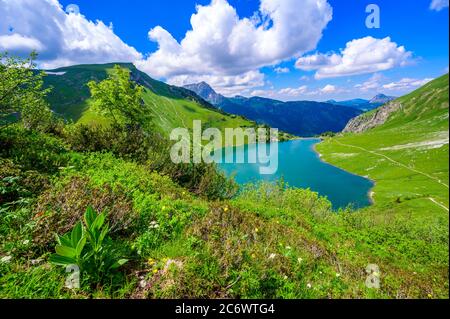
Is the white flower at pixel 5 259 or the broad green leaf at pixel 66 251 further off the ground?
the broad green leaf at pixel 66 251

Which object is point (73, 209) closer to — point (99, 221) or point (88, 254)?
point (99, 221)

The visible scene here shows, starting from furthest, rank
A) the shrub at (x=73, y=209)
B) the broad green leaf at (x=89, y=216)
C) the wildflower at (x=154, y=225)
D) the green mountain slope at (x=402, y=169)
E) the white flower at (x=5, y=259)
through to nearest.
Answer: the green mountain slope at (x=402, y=169) → the wildflower at (x=154, y=225) → the shrub at (x=73, y=209) → the broad green leaf at (x=89, y=216) → the white flower at (x=5, y=259)

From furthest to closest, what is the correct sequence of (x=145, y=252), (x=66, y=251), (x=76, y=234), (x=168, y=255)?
(x=145, y=252), (x=168, y=255), (x=76, y=234), (x=66, y=251)

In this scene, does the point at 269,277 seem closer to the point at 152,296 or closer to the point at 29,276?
the point at 152,296

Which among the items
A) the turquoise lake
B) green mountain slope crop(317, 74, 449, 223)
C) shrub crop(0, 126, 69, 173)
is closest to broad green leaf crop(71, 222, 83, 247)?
shrub crop(0, 126, 69, 173)

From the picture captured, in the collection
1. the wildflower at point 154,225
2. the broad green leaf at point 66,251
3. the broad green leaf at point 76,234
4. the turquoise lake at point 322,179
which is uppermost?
the broad green leaf at point 76,234

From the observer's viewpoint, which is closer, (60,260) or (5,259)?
(60,260)

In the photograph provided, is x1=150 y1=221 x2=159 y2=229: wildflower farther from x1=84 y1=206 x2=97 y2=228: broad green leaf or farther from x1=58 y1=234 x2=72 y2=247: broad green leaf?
x1=58 y1=234 x2=72 y2=247: broad green leaf

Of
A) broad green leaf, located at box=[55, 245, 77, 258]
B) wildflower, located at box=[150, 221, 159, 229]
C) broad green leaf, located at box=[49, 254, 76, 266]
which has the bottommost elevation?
wildflower, located at box=[150, 221, 159, 229]

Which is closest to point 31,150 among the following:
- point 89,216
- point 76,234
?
point 89,216

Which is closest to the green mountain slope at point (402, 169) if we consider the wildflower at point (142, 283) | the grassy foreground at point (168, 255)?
the grassy foreground at point (168, 255)

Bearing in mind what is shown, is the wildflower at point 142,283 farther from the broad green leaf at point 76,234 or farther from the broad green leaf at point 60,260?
the broad green leaf at point 76,234

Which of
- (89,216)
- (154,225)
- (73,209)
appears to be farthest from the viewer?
(154,225)

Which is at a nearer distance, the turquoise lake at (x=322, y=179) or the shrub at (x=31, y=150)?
the shrub at (x=31, y=150)
